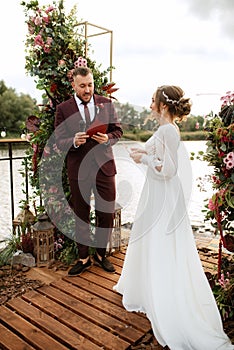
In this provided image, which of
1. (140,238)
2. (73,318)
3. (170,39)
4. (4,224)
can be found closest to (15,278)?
(73,318)

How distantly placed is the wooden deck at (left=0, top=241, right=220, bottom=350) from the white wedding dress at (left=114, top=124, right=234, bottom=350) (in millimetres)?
162

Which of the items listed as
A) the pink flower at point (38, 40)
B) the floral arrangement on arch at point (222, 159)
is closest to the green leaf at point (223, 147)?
the floral arrangement on arch at point (222, 159)

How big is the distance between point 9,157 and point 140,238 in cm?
154

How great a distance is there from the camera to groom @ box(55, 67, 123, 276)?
2303 millimetres

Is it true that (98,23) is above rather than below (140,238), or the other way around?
above

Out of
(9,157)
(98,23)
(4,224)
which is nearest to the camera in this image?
(9,157)

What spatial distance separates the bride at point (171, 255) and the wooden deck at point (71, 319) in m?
0.18

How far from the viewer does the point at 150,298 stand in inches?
68.9

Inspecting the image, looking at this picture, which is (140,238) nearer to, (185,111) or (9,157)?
(185,111)

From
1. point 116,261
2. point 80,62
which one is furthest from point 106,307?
point 80,62

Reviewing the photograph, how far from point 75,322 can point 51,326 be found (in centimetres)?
14

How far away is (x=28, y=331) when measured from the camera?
177 cm

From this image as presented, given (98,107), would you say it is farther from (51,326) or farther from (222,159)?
(51,326)

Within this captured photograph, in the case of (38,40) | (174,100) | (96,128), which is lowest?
(96,128)
